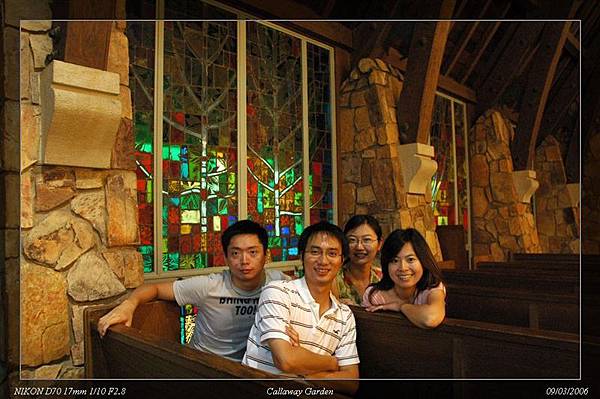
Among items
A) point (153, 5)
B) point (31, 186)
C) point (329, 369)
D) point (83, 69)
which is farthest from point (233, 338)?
point (153, 5)

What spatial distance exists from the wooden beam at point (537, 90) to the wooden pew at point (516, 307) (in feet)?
7.58

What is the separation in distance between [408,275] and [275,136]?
1235 mm

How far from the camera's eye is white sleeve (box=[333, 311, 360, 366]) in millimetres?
1138

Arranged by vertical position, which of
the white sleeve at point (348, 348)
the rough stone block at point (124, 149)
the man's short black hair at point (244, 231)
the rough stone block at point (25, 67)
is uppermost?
the rough stone block at point (25, 67)

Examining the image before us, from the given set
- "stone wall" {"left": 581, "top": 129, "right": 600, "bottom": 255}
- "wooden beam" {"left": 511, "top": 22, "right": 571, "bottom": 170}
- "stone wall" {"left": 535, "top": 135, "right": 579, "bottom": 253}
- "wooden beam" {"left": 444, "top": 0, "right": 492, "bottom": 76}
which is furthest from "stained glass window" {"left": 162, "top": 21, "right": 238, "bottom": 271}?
"stone wall" {"left": 535, "top": 135, "right": 579, "bottom": 253}

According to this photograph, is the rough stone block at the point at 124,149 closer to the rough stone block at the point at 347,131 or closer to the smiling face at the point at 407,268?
the smiling face at the point at 407,268

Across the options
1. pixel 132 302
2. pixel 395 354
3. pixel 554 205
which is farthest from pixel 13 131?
pixel 554 205

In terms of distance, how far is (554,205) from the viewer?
4.91 meters

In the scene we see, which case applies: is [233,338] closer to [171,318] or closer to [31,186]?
[171,318]

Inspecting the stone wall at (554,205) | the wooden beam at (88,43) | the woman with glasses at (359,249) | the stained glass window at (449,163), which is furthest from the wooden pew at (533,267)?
the stone wall at (554,205)

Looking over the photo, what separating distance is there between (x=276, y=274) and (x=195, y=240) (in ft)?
2.18

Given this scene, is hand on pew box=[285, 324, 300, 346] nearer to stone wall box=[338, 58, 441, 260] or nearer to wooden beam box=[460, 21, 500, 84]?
stone wall box=[338, 58, 441, 260]

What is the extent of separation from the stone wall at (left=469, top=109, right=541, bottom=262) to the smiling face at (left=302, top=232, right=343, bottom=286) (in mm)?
3176

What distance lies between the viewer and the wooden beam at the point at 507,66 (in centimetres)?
338
